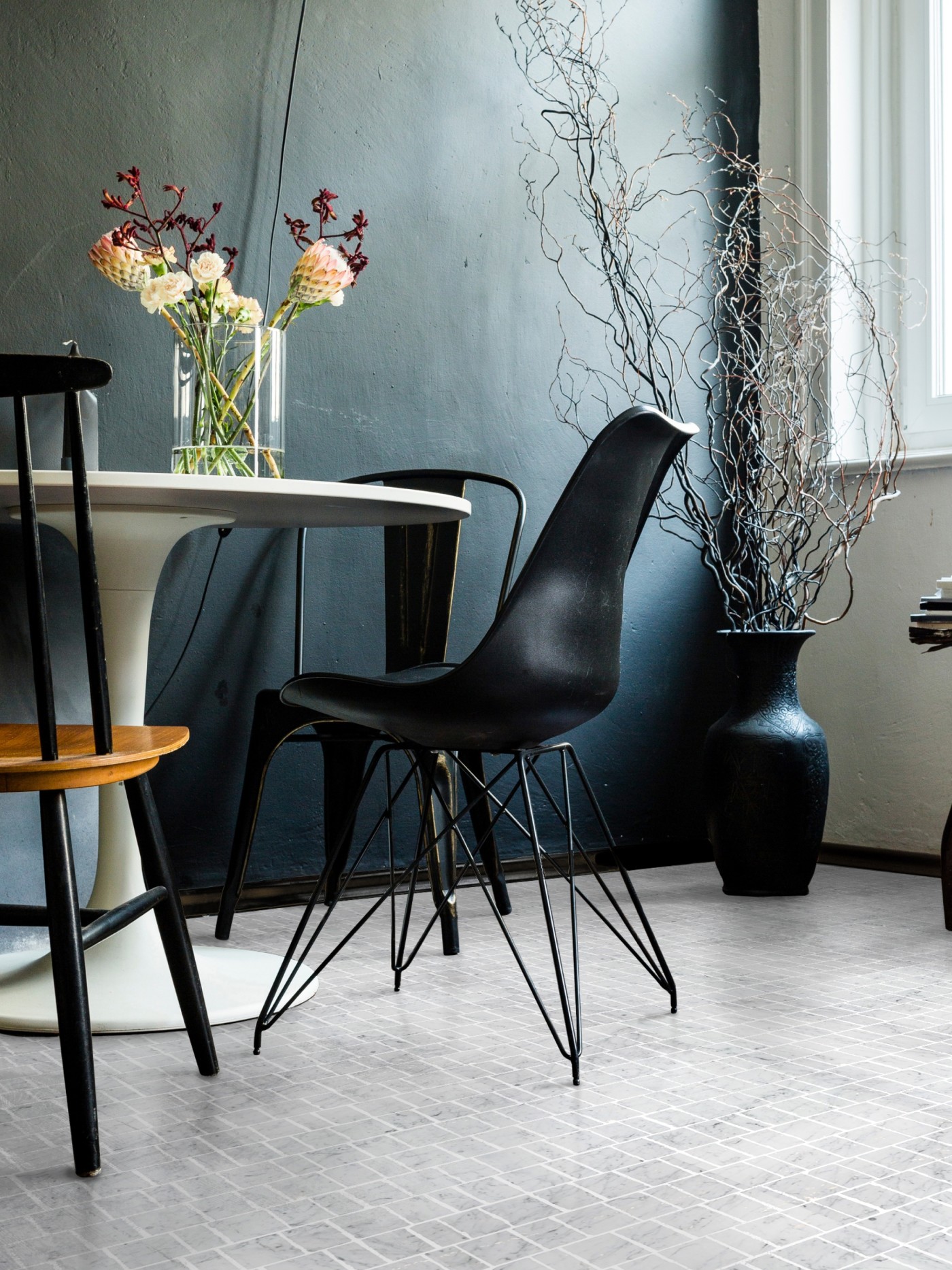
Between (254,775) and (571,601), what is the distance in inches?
38.8

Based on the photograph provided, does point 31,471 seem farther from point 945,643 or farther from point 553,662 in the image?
point 945,643

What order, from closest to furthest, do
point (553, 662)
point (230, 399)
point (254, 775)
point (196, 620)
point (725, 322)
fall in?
1. point (553, 662)
2. point (230, 399)
3. point (254, 775)
4. point (196, 620)
5. point (725, 322)

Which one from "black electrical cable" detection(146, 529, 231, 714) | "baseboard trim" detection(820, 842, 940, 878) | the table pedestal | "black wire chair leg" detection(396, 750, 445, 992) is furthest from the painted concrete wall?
"black wire chair leg" detection(396, 750, 445, 992)

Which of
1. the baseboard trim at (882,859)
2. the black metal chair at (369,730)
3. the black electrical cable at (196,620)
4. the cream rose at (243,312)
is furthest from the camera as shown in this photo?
the baseboard trim at (882,859)

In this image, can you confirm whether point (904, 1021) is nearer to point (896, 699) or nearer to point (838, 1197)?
point (838, 1197)

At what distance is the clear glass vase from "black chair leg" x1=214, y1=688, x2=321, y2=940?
550 millimetres

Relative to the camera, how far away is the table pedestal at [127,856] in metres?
1.97

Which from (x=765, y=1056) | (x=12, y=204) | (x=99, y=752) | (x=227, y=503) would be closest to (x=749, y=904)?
(x=765, y=1056)

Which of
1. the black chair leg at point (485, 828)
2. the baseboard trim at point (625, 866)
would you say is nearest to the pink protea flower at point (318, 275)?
the black chair leg at point (485, 828)

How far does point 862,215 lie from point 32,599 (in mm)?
2859

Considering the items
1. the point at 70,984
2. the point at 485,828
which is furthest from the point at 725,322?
the point at 70,984

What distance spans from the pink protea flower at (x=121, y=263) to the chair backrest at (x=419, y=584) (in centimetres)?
79

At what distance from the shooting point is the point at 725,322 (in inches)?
137

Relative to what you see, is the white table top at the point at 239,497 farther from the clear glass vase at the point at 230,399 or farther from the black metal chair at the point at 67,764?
the black metal chair at the point at 67,764
